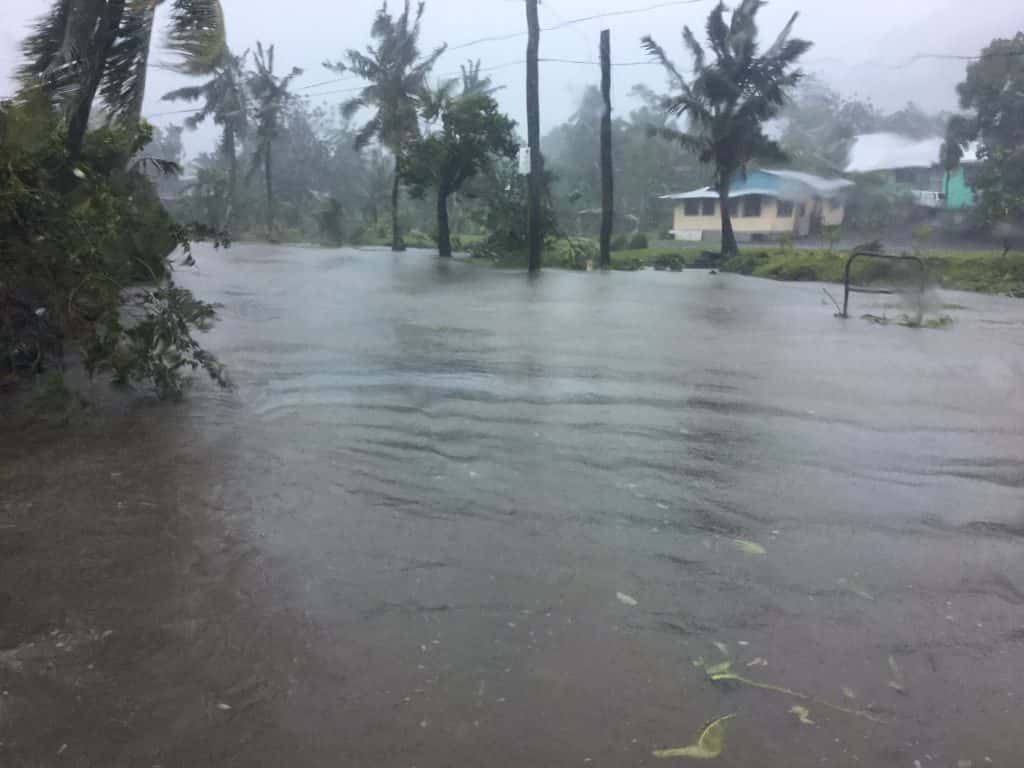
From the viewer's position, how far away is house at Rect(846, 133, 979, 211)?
26.0 meters

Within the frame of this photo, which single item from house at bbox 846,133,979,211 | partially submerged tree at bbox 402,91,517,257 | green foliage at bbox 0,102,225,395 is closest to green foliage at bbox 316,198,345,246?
partially submerged tree at bbox 402,91,517,257

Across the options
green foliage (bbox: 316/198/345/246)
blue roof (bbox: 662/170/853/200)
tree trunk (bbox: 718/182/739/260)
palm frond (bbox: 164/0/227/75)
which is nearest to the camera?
palm frond (bbox: 164/0/227/75)

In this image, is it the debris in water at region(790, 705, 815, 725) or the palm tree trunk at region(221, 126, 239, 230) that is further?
the palm tree trunk at region(221, 126, 239, 230)

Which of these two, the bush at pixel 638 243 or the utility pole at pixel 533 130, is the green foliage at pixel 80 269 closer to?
the utility pole at pixel 533 130

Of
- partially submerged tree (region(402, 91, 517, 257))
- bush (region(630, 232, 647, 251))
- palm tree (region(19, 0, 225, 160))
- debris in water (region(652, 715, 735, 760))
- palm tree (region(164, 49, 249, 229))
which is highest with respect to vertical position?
palm tree (region(164, 49, 249, 229))

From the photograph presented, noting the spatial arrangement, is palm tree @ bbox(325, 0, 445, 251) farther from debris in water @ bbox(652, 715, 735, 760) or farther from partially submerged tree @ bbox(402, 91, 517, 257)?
debris in water @ bbox(652, 715, 735, 760)

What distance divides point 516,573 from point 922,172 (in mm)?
26496

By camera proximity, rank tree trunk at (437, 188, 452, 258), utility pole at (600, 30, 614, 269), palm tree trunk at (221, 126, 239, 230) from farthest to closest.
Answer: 1. palm tree trunk at (221, 126, 239, 230)
2. tree trunk at (437, 188, 452, 258)
3. utility pole at (600, 30, 614, 269)

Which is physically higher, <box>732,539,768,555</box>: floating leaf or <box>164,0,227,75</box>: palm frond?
<box>164,0,227,75</box>: palm frond

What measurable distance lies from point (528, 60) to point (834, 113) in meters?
17.4

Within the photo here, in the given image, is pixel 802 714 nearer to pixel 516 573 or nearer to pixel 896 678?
pixel 896 678

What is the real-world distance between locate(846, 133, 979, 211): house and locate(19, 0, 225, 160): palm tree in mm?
21692

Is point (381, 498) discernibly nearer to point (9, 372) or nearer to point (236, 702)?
point (236, 702)

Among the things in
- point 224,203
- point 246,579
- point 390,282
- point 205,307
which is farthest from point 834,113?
point 246,579
